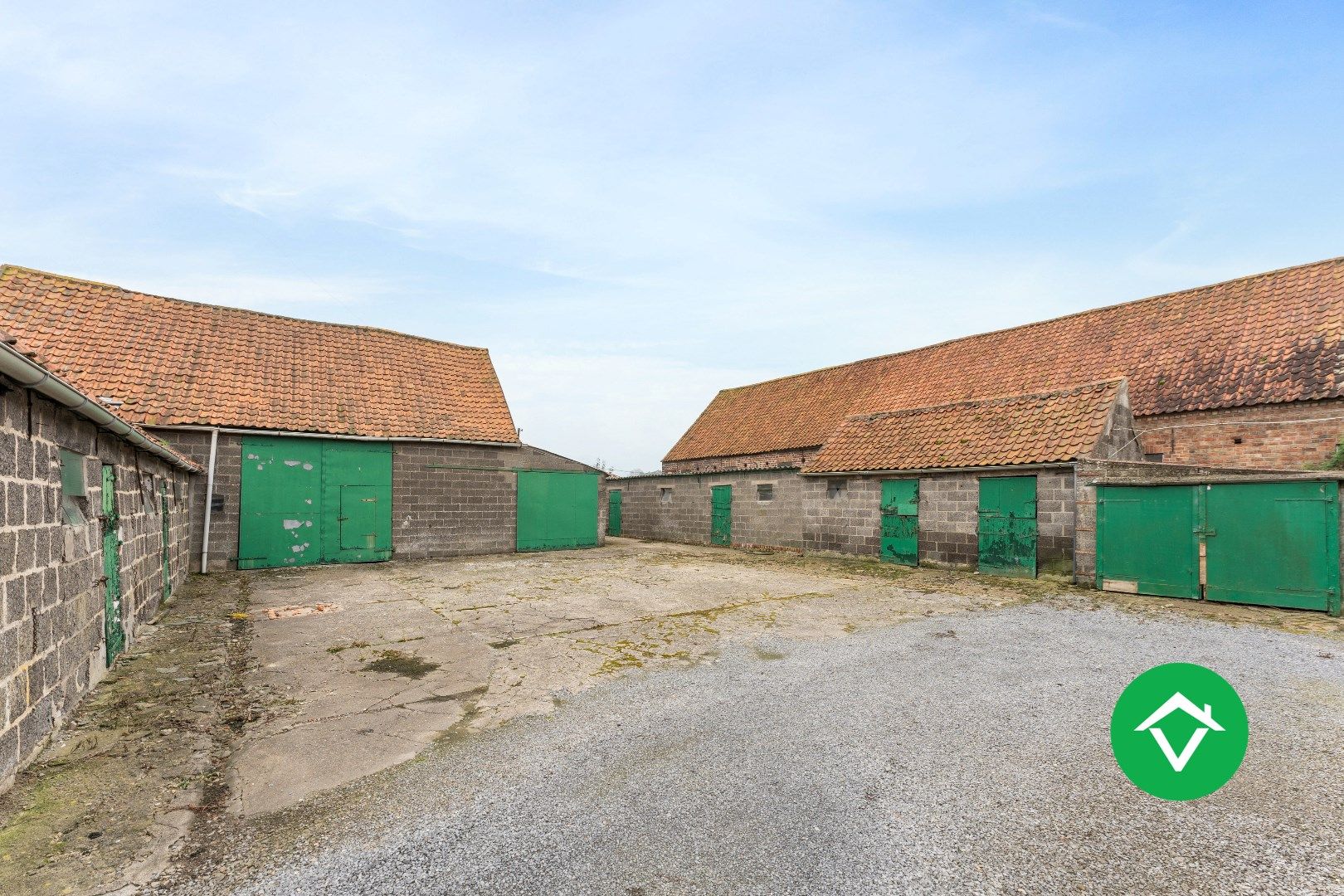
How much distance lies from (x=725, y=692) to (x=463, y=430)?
12.8 metres

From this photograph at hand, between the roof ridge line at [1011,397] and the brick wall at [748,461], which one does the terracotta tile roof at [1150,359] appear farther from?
the roof ridge line at [1011,397]

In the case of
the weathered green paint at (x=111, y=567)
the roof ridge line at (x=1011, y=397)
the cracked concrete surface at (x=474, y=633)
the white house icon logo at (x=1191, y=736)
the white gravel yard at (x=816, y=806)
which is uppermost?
the roof ridge line at (x=1011, y=397)

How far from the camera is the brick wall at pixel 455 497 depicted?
600 inches

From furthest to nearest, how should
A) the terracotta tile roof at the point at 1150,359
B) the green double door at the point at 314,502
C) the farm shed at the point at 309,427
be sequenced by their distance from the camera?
the terracotta tile roof at the point at 1150,359
the green double door at the point at 314,502
the farm shed at the point at 309,427

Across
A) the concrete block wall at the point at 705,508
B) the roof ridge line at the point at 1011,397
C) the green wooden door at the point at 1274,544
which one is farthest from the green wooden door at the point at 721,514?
the green wooden door at the point at 1274,544

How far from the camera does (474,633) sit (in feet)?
24.0

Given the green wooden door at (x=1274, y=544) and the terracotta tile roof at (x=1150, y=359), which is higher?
the terracotta tile roof at (x=1150, y=359)

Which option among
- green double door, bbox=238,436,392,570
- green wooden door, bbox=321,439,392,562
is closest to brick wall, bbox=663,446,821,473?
green wooden door, bbox=321,439,392,562

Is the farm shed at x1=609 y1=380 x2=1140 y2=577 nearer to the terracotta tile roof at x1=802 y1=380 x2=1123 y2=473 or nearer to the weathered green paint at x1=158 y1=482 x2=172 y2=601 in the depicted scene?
the terracotta tile roof at x1=802 y1=380 x2=1123 y2=473

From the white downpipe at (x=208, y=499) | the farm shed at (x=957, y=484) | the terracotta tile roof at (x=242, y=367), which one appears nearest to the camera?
the farm shed at (x=957, y=484)

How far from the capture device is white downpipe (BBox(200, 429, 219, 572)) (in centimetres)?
1273

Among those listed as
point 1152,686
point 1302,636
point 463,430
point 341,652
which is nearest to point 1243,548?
point 1302,636

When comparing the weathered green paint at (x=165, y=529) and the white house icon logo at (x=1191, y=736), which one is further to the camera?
the weathered green paint at (x=165, y=529)

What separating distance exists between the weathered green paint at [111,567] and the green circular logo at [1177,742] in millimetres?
7626
